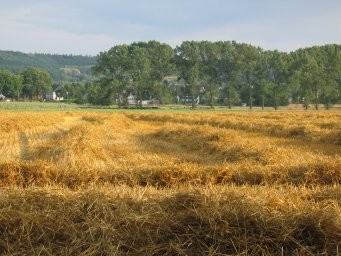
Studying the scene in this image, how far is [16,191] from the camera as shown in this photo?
19.2 feet

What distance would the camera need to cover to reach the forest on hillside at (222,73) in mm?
110562

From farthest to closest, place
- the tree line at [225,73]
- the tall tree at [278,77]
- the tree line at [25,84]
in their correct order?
the tree line at [25,84], the tall tree at [278,77], the tree line at [225,73]

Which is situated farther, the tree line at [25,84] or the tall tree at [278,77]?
the tree line at [25,84]

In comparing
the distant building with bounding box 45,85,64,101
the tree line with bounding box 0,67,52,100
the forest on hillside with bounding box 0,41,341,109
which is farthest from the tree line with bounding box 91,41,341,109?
the distant building with bounding box 45,85,64,101

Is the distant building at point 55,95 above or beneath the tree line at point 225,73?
beneath

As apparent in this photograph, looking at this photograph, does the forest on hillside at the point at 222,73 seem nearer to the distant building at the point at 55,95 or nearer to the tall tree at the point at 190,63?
the tall tree at the point at 190,63

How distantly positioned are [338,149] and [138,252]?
687 inches

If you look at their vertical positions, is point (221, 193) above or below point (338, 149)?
above

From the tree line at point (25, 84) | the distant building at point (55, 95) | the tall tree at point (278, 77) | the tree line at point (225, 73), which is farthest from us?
the distant building at point (55, 95)

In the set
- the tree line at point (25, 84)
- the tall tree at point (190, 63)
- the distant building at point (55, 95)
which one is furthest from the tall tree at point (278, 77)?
the distant building at point (55, 95)

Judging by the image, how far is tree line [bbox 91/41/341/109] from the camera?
110500 mm

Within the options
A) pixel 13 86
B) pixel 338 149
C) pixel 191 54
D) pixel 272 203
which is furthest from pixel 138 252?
pixel 13 86

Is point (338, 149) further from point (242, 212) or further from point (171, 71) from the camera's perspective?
point (171, 71)

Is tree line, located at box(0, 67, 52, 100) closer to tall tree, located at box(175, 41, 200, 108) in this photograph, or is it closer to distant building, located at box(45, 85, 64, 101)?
distant building, located at box(45, 85, 64, 101)
